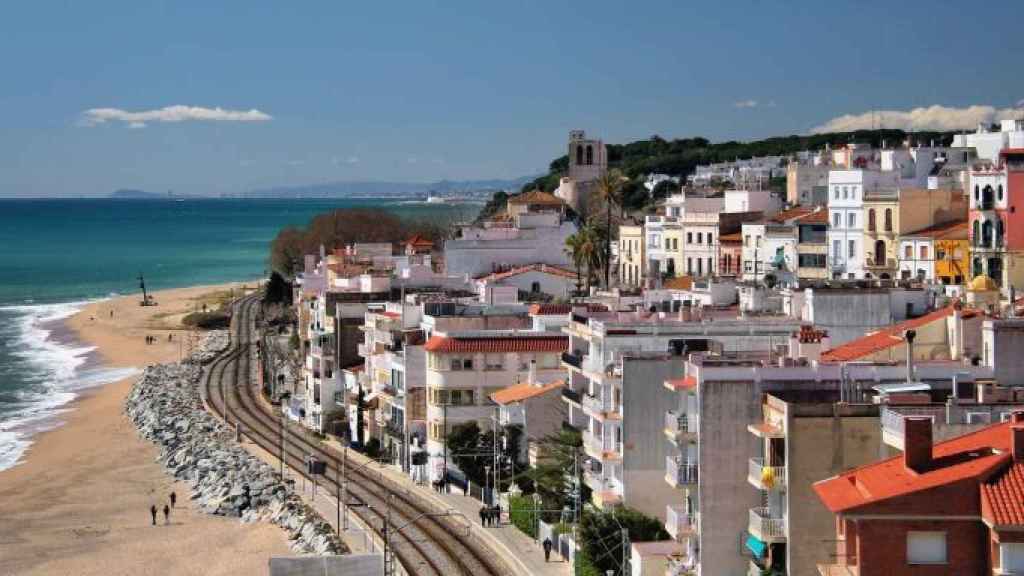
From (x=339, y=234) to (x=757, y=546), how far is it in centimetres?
11994

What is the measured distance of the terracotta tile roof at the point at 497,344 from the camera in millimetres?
62644

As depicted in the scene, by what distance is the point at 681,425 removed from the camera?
40.0m

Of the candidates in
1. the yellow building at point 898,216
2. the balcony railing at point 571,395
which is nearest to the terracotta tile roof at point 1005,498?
the balcony railing at point 571,395

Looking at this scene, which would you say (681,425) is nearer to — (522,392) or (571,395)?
(571,395)

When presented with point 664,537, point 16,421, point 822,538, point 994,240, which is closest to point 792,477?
point 822,538

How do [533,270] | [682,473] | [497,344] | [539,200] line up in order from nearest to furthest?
1. [682,473]
2. [497,344]
3. [533,270]
4. [539,200]

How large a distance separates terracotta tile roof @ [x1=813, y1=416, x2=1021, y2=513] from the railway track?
20.5 m

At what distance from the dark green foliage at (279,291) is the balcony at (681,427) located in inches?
4236

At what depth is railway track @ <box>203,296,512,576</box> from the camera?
49.8m

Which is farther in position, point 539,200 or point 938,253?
point 539,200

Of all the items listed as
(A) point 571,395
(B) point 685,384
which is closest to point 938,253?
(A) point 571,395

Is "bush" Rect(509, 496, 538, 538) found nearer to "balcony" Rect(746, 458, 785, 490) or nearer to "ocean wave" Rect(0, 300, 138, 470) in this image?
"balcony" Rect(746, 458, 785, 490)

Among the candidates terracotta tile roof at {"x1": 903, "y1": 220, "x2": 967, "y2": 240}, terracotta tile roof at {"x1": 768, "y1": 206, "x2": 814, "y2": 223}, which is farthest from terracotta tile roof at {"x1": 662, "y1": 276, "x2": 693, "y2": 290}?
terracotta tile roof at {"x1": 903, "y1": 220, "x2": 967, "y2": 240}

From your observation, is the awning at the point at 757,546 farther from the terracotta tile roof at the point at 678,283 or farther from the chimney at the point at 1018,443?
the terracotta tile roof at the point at 678,283
